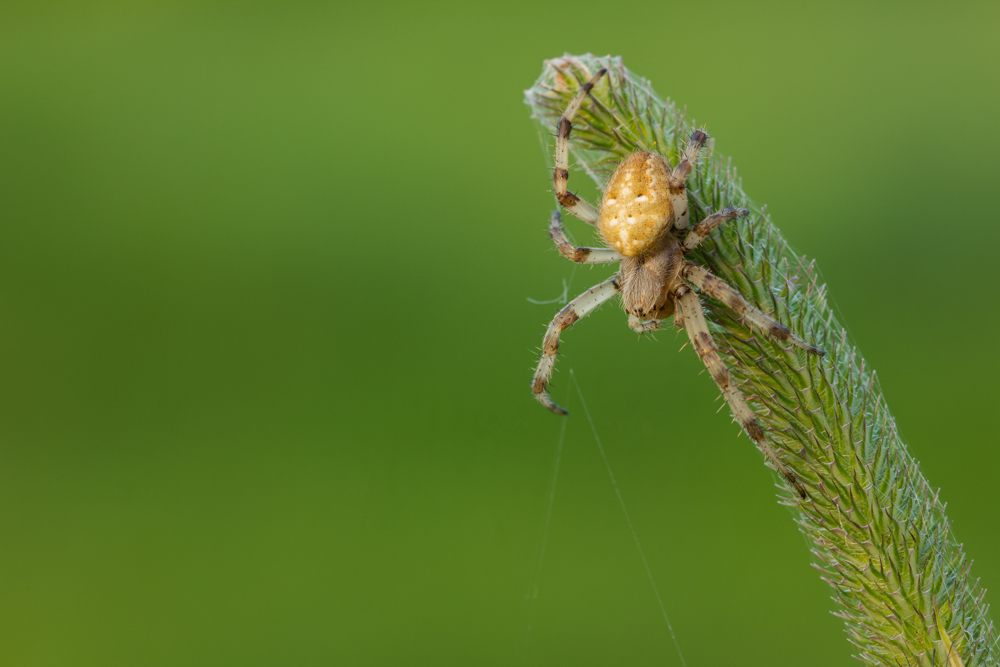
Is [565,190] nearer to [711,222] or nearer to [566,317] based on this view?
[566,317]

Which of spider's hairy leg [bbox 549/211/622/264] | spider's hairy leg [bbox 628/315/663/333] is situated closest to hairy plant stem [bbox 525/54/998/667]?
spider's hairy leg [bbox 628/315/663/333]

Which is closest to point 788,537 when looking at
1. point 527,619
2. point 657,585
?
point 657,585

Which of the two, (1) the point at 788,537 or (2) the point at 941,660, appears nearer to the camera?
(2) the point at 941,660

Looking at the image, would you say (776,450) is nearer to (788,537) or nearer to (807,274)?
(807,274)

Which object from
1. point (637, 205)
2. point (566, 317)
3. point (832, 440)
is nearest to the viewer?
point (832, 440)

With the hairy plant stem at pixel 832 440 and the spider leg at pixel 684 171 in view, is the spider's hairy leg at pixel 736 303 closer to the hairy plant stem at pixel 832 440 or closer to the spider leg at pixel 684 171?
the hairy plant stem at pixel 832 440

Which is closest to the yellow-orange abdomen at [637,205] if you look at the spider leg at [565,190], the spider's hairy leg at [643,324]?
the spider leg at [565,190]

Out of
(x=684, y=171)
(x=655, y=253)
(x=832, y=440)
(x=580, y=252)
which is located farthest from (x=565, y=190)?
(x=832, y=440)
